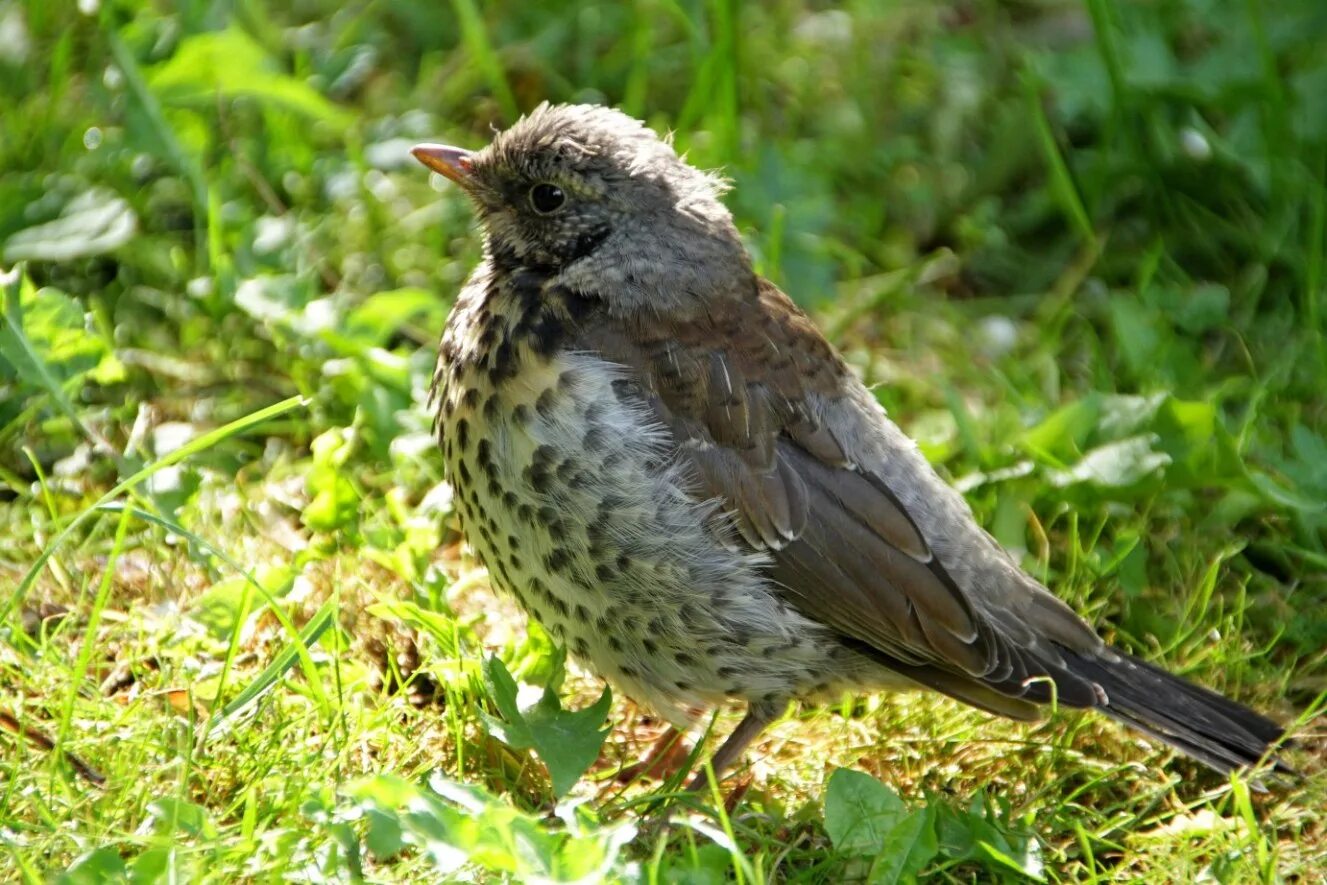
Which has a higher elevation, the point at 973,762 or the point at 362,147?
the point at 362,147

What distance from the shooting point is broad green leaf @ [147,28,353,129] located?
185 inches

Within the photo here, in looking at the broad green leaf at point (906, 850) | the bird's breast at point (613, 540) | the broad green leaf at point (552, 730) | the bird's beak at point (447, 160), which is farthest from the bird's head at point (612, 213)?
the broad green leaf at point (906, 850)

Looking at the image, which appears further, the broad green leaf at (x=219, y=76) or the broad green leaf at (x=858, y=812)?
the broad green leaf at (x=219, y=76)

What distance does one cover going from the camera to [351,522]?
13.7ft

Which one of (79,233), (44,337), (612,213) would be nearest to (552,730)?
(612,213)

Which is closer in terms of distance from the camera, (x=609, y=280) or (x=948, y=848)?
(x=948, y=848)

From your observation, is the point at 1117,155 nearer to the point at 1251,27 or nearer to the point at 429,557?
the point at 1251,27

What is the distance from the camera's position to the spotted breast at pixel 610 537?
3578 millimetres

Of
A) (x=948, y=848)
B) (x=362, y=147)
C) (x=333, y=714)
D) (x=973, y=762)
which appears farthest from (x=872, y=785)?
(x=362, y=147)

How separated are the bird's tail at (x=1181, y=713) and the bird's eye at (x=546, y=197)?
161 cm

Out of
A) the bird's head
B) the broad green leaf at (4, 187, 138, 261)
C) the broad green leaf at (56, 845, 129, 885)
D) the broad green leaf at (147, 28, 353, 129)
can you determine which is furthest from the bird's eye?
the broad green leaf at (56, 845, 129, 885)

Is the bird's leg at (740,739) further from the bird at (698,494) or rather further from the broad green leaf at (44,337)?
the broad green leaf at (44,337)

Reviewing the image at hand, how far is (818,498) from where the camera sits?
12.3 ft

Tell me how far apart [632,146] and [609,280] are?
1.09ft
